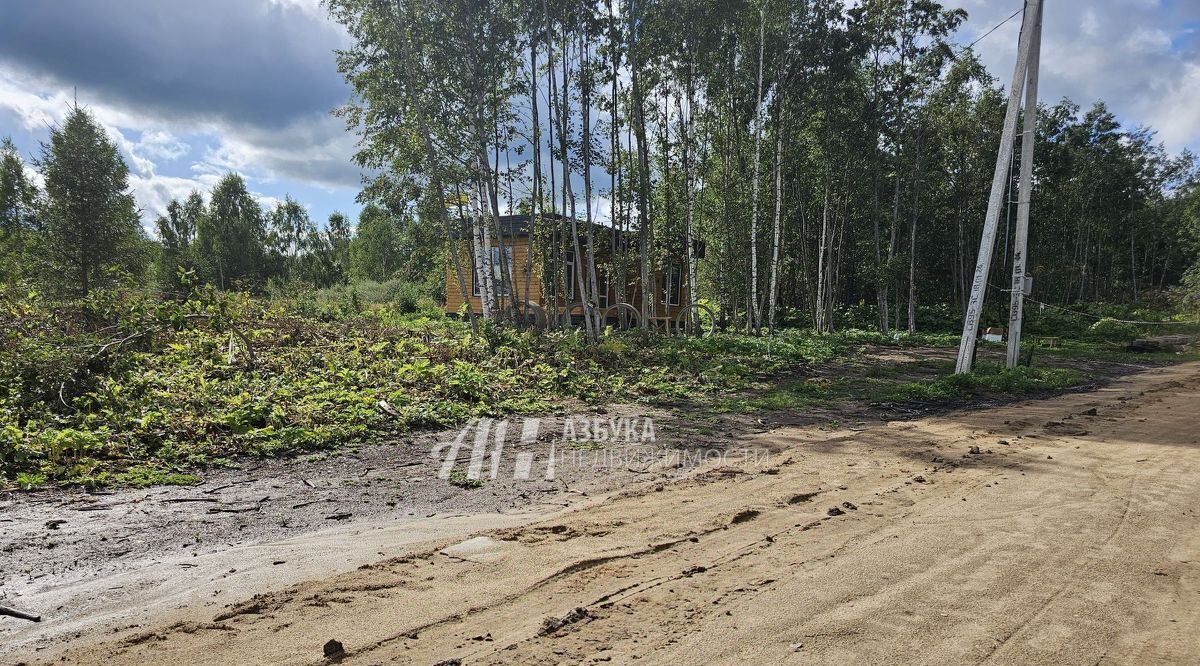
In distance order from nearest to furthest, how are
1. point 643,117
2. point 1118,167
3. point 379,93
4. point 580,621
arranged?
1. point 580,621
2. point 379,93
3. point 643,117
4. point 1118,167

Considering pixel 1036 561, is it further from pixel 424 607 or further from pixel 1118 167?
pixel 1118 167

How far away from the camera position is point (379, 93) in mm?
13305

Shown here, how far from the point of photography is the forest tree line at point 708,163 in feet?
45.9

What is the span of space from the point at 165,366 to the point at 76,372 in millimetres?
2034

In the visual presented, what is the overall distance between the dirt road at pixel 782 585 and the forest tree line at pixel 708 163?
7.12 metres

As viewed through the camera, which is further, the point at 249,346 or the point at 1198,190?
the point at 1198,190

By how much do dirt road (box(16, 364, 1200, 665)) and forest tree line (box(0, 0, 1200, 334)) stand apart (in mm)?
7117

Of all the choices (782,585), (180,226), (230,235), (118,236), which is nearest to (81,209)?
(118,236)

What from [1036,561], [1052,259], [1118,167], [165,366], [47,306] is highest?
[1118,167]

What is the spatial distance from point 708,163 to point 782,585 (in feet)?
60.6

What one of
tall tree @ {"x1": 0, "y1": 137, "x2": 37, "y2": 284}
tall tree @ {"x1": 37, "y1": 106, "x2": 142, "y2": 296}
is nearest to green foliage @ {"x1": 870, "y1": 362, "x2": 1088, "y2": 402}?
tall tree @ {"x1": 37, "y1": 106, "x2": 142, "y2": 296}

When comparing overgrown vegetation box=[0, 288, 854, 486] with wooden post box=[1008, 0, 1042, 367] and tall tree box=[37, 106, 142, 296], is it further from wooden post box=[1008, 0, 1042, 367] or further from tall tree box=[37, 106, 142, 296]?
tall tree box=[37, 106, 142, 296]

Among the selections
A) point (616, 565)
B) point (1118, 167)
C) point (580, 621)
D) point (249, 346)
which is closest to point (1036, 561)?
point (616, 565)

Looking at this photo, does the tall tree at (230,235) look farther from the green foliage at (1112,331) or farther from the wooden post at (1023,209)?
the green foliage at (1112,331)
